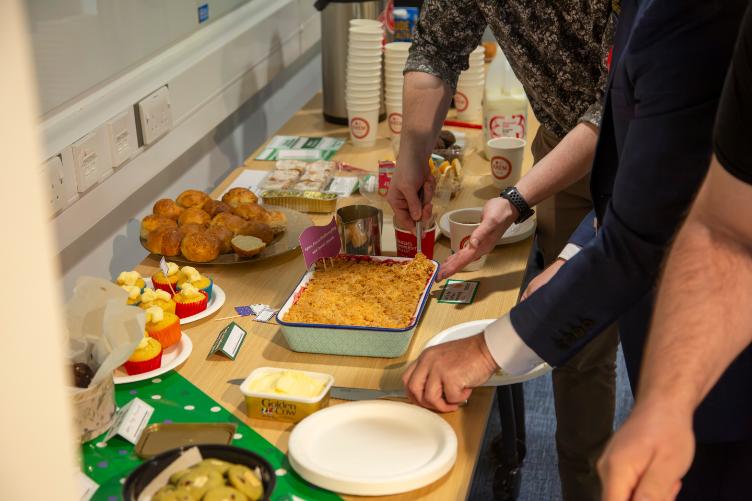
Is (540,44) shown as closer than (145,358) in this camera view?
No

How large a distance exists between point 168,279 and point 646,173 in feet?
2.93

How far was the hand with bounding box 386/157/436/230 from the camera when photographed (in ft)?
5.95

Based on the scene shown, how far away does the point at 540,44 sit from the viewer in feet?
6.15

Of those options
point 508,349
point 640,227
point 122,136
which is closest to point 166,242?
point 122,136

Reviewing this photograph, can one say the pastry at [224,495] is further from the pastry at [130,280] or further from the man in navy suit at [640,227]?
the pastry at [130,280]

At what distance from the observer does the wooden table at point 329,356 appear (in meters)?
1.24

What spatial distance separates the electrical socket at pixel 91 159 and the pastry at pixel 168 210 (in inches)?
5.7

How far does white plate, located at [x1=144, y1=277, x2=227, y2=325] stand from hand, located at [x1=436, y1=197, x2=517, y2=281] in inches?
16.2

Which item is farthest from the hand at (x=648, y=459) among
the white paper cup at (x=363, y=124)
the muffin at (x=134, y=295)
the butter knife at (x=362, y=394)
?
the white paper cup at (x=363, y=124)

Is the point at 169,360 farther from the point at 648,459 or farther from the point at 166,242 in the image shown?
the point at 648,459

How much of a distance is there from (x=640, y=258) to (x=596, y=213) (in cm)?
32

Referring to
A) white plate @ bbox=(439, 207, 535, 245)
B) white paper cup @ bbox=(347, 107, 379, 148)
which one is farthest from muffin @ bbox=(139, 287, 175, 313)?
white paper cup @ bbox=(347, 107, 379, 148)

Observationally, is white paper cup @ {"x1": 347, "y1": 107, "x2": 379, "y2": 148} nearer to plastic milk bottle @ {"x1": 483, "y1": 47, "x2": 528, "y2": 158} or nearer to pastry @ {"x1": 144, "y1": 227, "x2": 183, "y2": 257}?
plastic milk bottle @ {"x1": 483, "y1": 47, "x2": 528, "y2": 158}

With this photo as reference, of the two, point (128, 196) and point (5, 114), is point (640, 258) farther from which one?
point (128, 196)
